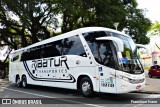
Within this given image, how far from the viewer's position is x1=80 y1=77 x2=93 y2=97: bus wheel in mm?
11312

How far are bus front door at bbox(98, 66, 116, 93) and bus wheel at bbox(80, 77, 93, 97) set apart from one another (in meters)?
0.76

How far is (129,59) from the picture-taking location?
10.6 meters

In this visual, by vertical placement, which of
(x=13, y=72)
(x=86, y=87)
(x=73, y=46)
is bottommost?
(x=86, y=87)

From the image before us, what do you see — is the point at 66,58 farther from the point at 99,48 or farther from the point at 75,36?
the point at 99,48

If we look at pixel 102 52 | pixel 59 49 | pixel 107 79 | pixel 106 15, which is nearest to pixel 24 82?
pixel 59 49

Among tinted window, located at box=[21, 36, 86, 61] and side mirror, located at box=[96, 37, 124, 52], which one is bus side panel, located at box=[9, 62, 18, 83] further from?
side mirror, located at box=[96, 37, 124, 52]

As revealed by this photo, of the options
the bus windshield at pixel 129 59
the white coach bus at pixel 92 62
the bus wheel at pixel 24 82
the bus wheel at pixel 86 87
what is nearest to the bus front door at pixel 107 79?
the white coach bus at pixel 92 62

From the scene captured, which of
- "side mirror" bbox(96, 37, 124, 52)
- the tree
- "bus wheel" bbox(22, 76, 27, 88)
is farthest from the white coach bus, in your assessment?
the tree

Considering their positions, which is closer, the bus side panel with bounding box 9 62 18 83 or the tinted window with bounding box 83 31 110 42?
the tinted window with bounding box 83 31 110 42

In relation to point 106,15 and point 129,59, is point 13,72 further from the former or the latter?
point 129,59

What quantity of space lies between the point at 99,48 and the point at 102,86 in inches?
68.9

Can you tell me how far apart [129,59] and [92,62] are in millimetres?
1731

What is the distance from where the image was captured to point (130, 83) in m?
10.1

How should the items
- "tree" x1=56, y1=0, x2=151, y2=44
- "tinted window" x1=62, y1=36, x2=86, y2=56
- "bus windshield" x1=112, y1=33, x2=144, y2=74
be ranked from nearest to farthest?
"bus windshield" x1=112, y1=33, x2=144, y2=74
"tinted window" x1=62, y1=36, x2=86, y2=56
"tree" x1=56, y1=0, x2=151, y2=44
